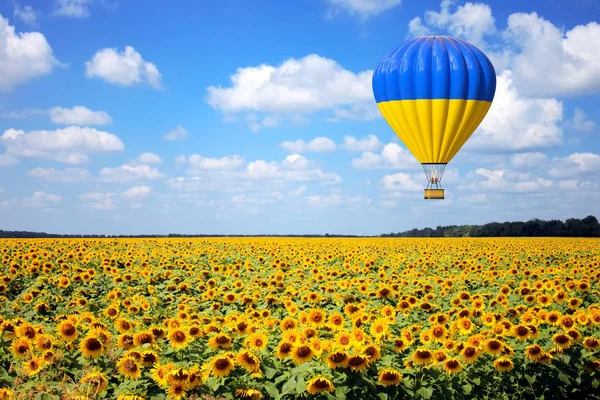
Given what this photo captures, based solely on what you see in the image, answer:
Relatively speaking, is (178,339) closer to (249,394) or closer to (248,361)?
(248,361)

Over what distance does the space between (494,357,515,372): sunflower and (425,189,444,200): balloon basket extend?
3494cm


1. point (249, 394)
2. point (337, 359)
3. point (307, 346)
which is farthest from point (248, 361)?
point (337, 359)

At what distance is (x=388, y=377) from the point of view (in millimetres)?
7383

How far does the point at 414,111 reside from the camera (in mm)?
38469

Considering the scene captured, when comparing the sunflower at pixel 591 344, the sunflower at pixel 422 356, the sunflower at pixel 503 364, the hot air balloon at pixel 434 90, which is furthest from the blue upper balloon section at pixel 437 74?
the sunflower at pixel 422 356

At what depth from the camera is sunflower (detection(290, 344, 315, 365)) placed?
296 inches

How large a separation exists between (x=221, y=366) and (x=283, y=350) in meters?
0.93

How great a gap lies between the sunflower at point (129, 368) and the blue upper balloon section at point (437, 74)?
108ft

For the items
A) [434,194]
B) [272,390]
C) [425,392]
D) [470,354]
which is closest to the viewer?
[272,390]

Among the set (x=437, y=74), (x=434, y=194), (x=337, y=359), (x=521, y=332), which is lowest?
(x=521, y=332)

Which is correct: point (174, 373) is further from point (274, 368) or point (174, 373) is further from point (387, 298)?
point (387, 298)

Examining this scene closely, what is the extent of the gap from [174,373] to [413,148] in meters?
35.6

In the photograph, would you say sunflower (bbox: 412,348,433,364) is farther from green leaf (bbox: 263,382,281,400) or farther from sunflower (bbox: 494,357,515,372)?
green leaf (bbox: 263,382,281,400)

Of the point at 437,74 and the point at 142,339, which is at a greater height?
the point at 437,74
